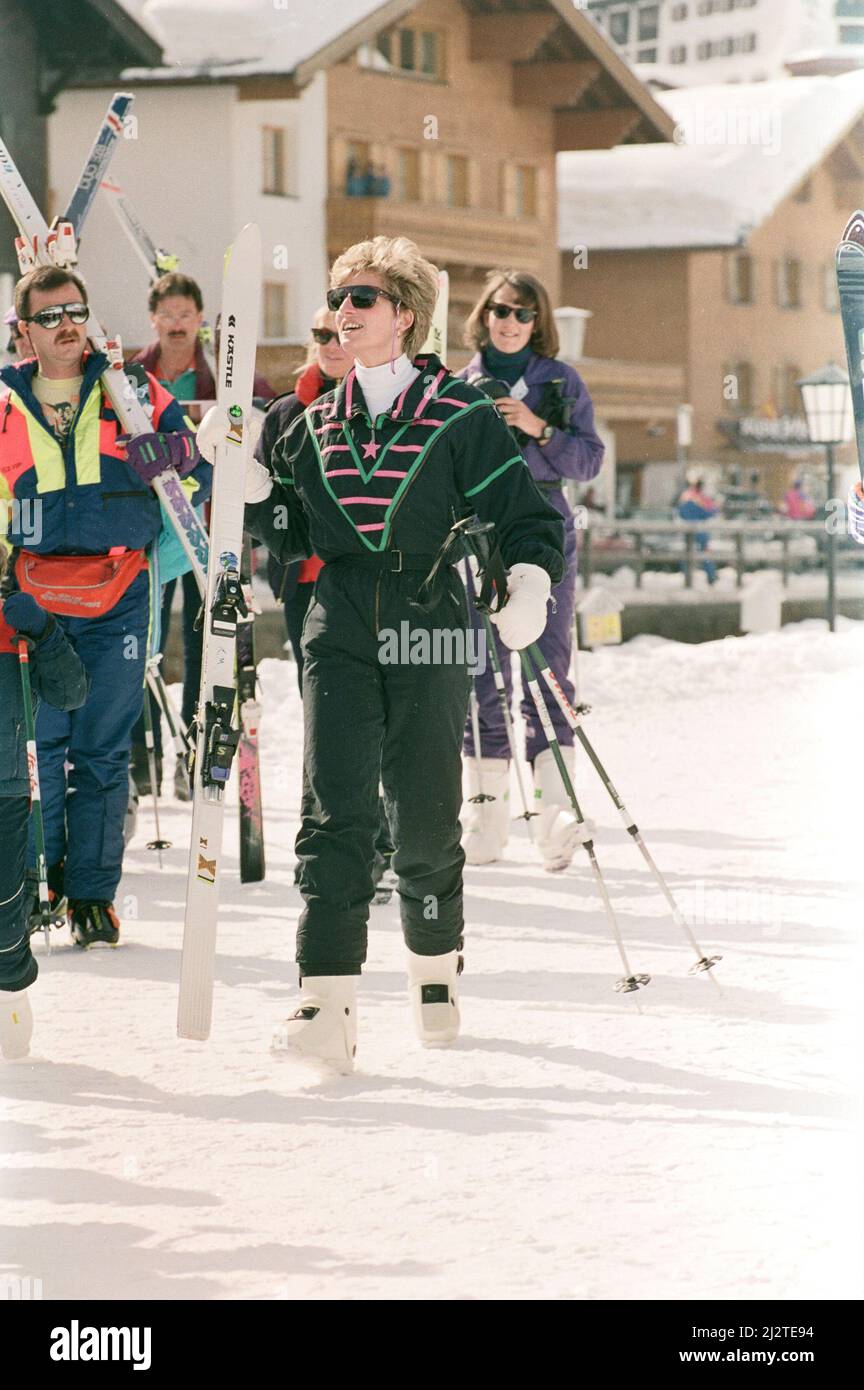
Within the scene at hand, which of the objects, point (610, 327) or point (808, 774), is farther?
point (610, 327)

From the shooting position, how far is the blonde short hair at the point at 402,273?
14.7 ft

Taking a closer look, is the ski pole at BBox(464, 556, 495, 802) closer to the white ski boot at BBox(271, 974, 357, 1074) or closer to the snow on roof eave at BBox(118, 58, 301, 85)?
the white ski boot at BBox(271, 974, 357, 1074)

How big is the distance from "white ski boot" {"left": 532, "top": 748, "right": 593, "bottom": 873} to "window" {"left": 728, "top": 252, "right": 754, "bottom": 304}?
43.7m

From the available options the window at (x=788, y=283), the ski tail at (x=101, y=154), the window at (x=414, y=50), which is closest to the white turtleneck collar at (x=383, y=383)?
the ski tail at (x=101, y=154)

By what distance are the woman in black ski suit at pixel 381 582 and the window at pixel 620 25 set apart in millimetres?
95945

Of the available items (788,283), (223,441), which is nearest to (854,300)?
(223,441)

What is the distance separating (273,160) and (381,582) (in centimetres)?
2528

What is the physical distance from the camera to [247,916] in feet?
21.0

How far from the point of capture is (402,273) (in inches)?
176

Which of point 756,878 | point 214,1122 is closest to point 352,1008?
point 214,1122

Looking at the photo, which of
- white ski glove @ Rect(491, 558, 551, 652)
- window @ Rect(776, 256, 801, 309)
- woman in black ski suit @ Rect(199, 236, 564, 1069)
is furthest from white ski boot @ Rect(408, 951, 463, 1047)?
window @ Rect(776, 256, 801, 309)

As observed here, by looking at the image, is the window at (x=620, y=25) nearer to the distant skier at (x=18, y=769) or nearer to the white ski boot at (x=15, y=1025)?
the distant skier at (x=18, y=769)
